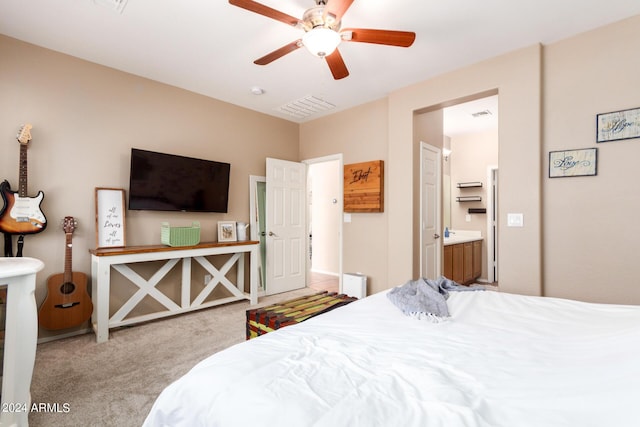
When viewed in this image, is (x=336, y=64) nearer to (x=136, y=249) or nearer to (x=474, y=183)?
(x=136, y=249)

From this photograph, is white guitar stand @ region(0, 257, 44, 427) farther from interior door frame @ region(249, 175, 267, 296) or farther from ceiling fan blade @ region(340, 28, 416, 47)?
interior door frame @ region(249, 175, 267, 296)

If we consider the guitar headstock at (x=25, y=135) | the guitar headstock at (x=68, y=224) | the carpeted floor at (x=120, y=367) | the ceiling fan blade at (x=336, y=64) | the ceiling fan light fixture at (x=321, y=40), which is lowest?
the carpeted floor at (x=120, y=367)

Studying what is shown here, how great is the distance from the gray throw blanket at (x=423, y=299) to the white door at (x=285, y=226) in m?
2.84

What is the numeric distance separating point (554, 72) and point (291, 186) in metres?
3.42

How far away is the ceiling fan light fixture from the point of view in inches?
75.9

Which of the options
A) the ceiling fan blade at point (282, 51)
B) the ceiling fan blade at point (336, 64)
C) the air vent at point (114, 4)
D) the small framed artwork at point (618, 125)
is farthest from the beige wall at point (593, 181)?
the air vent at point (114, 4)

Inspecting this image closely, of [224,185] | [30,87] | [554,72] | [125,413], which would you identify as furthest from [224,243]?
[554,72]

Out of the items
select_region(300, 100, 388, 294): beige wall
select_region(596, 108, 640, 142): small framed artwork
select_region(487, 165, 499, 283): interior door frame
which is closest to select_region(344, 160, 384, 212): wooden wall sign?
select_region(300, 100, 388, 294): beige wall

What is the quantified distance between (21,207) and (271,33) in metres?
2.69

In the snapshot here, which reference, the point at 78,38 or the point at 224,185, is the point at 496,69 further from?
the point at 78,38

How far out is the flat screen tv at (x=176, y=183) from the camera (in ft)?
10.7

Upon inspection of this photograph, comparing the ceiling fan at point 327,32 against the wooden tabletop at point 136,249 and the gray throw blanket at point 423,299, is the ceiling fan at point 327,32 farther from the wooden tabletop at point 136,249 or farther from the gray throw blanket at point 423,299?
the wooden tabletop at point 136,249

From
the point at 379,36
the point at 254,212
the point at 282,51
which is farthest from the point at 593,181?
the point at 254,212

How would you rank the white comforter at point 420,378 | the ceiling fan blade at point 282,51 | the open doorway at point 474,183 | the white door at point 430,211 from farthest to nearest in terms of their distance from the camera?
1. the open doorway at point 474,183
2. the white door at point 430,211
3. the ceiling fan blade at point 282,51
4. the white comforter at point 420,378
